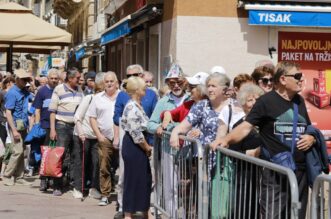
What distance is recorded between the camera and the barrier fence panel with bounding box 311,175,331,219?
4.99 m

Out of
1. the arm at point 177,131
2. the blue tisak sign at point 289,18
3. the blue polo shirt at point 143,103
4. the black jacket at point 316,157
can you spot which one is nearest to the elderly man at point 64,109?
the blue polo shirt at point 143,103

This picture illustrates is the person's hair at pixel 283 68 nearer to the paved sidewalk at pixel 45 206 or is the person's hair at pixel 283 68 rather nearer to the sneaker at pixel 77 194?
the paved sidewalk at pixel 45 206

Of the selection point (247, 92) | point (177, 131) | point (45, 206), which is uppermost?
point (247, 92)

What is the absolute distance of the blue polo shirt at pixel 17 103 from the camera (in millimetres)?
13227

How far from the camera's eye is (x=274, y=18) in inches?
568

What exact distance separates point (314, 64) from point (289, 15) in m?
1.56

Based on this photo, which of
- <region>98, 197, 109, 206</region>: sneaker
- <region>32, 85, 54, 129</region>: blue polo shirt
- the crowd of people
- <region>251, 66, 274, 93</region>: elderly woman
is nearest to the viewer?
the crowd of people

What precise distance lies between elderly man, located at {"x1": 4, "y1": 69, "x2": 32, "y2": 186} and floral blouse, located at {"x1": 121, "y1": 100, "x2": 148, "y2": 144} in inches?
182

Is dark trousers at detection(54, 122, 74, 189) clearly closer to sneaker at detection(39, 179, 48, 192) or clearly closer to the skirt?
sneaker at detection(39, 179, 48, 192)

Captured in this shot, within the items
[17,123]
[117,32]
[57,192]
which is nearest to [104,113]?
[57,192]

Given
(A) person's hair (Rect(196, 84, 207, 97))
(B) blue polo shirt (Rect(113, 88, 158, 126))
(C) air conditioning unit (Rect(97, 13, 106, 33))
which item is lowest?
(B) blue polo shirt (Rect(113, 88, 158, 126))

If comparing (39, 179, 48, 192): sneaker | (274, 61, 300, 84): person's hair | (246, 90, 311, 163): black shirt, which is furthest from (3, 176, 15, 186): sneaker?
(274, 61, 300, 84): person's hair

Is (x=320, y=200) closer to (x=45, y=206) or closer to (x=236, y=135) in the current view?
(x=236, y=135)

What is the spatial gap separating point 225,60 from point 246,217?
30.8 feet
